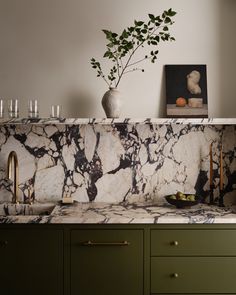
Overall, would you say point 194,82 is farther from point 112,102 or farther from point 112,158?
point 112,158

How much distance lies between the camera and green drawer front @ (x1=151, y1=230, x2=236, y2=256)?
8.09 feet

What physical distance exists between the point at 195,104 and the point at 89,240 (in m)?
1.33

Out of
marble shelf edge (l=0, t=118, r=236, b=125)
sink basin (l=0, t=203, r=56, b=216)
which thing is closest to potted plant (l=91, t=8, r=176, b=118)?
marble shelf edge (l=0, t=118, r=236, b=125)

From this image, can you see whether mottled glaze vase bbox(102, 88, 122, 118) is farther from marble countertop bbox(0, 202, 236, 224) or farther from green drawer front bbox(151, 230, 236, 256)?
green drawer front bbox(151, 230, 236, 256)

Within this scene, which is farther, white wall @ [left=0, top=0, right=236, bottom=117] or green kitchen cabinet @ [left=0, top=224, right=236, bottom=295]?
white wall @ [left=0, top=0, right=236, bottom=117]

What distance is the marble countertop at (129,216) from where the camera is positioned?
7.97 feet

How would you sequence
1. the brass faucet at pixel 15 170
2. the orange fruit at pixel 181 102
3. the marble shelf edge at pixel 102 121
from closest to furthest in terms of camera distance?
the marble shelf edge at pixel 102 121 → the brass faucet at pixel 15 170 → the orange fruit at pixel 181 102

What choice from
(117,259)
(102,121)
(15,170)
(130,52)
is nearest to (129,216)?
(117,259)

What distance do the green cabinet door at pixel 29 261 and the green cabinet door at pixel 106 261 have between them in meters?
0.11

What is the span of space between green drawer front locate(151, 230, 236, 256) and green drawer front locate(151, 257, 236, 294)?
1.5 inches

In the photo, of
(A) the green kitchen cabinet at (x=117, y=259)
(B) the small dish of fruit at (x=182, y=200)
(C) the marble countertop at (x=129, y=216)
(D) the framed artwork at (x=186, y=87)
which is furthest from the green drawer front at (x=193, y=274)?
(D) the framed artwork at (x=186, y=87)

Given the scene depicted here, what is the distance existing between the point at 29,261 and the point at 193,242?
3.49 feet

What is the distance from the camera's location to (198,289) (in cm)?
248

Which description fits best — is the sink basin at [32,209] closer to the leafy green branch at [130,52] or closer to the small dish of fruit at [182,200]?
the small dish of fruit at [182,200]
